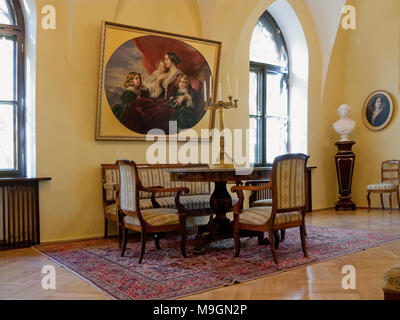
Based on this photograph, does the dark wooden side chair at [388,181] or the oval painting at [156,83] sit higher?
the oval painting at [156,83]

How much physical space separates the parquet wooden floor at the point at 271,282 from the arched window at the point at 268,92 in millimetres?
3645

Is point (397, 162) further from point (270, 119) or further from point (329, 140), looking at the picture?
point (270, 119)

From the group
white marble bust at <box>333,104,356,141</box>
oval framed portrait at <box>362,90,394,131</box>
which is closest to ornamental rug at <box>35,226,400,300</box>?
white marble bust at <box>333,104,356,141</box>

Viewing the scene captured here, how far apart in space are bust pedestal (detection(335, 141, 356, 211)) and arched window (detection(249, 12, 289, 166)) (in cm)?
105

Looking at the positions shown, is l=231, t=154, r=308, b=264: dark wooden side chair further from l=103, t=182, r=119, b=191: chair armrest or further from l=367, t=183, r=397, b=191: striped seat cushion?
l=367, t=183, r=397, b=191: striped seat cushion

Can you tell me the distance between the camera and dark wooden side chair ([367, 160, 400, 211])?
23.5 ft

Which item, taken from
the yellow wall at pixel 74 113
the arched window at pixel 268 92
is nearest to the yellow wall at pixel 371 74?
the arched window at pixel 268 92

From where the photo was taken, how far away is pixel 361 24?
8211mm

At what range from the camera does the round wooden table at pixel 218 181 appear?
3854mm

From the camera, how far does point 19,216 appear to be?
4.68 meters

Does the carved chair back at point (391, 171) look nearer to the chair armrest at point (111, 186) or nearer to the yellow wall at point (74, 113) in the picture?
the yellow wall at point (74, 113)

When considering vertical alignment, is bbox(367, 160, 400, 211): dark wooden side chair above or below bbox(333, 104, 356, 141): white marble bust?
below

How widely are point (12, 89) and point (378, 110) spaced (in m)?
6.58
